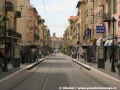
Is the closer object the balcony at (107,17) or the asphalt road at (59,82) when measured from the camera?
the asphalt road at (59,82)

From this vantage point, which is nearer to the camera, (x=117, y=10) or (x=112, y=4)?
(x=117, y=10)

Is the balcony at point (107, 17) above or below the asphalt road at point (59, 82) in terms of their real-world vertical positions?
above

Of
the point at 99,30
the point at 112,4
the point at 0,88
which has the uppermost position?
the point at 112,4

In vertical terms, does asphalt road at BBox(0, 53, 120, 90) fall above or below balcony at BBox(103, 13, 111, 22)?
below

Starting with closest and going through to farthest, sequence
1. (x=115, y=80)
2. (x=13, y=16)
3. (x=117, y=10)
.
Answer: (x=115, y=80)
(x=117, y=10)
(x=13, y=16)

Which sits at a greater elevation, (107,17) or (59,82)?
(107,17)

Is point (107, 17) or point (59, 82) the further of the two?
point (107, 17)

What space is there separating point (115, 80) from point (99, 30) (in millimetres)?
Answer: 24259

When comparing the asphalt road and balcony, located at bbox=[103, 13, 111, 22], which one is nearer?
the asphalt road

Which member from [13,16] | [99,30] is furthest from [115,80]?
[13,16]

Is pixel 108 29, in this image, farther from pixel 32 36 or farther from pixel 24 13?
pixel 32 36

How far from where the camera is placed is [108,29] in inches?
2367

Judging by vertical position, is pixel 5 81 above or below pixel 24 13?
below

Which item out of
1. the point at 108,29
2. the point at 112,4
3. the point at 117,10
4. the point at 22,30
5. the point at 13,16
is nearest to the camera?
the point at 117,10
